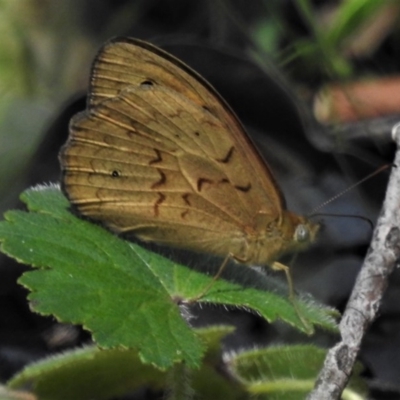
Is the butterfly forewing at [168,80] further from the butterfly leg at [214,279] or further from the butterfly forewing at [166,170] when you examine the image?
the butterfly leg at [214,279]

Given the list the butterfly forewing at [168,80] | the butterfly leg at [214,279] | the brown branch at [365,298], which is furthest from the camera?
the butterfly forewing at [168,80]

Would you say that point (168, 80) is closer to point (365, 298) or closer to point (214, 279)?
point (214, 279)

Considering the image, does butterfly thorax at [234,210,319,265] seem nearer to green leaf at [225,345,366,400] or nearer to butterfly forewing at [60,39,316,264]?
butterfly forewing at [60,39,316,264]

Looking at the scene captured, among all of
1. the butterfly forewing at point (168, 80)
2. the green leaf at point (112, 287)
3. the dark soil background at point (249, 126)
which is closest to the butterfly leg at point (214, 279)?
the green leaf at point (112, 287)

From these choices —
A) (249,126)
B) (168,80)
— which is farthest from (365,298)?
(249,126)

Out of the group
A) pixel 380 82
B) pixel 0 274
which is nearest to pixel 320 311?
pixel 0 274

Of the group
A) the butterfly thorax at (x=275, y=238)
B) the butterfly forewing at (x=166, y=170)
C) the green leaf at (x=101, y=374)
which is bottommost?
the green leaf at (x=101, y=374)
